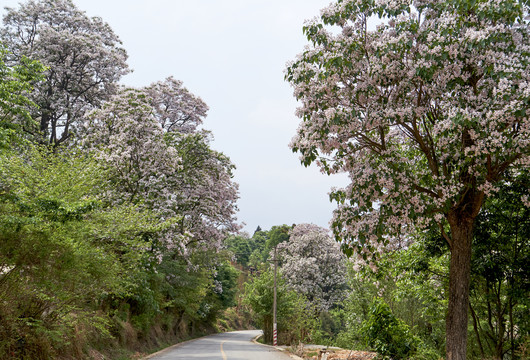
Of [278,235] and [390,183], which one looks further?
[278,235]

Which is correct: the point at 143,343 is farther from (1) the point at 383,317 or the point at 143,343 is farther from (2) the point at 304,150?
(2) the point at 304,150

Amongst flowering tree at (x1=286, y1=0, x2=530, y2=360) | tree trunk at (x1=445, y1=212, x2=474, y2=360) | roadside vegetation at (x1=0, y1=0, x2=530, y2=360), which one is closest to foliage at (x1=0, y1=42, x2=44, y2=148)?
roadside vegetation at (x1=0, y1=0, x2=530, y2=360)

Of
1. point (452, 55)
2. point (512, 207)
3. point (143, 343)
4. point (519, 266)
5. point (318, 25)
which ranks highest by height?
point (318, 25)

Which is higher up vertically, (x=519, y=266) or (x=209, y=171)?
(x=209, y=171)

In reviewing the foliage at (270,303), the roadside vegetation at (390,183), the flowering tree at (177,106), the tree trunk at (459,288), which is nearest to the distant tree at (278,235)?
the foliage at (270,303)

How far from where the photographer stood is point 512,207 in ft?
36.1

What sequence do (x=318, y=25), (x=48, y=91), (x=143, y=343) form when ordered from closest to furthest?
(x=318, y=25), (x=48, y=91), (x=143, y=343)

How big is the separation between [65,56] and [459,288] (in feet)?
70.7

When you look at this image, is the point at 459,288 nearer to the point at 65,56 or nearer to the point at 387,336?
the point at 387,336

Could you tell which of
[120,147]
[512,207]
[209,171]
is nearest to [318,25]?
[512,207]

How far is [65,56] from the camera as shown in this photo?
2272 centimetres

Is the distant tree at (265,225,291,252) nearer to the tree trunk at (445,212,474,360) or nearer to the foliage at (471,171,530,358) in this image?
the foliage at (471,171,530,358)

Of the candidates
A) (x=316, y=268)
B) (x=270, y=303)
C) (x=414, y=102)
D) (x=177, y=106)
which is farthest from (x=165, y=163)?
(x=316, y=268)

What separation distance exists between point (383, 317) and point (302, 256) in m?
34.1
